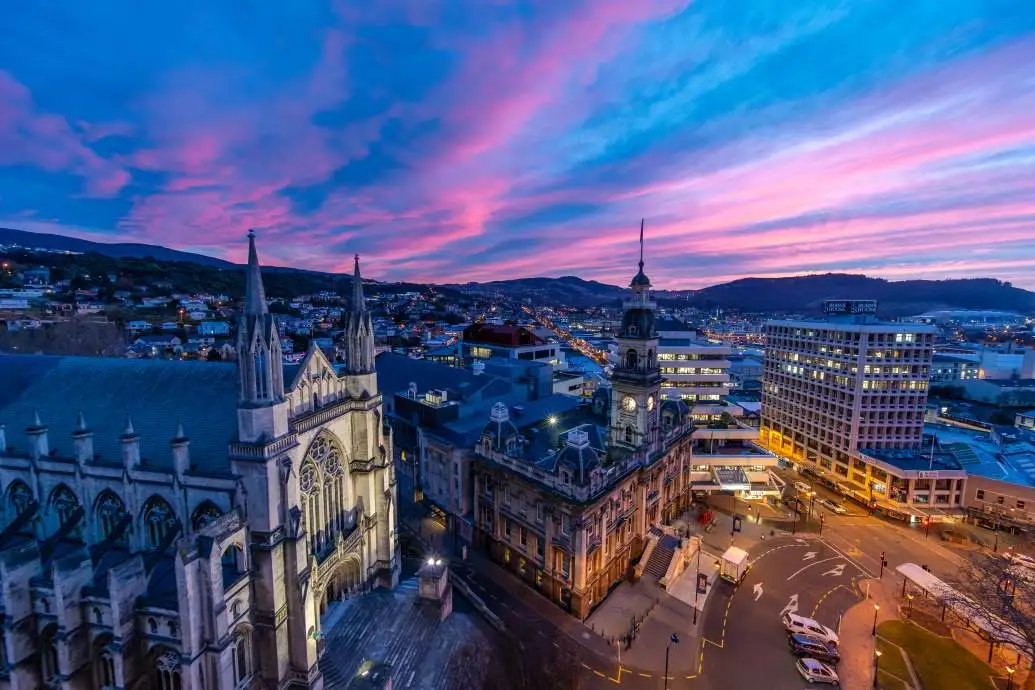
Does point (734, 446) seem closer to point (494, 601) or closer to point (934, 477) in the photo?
point (934, 477)

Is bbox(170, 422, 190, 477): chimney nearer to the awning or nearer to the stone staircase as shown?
the stone staircase

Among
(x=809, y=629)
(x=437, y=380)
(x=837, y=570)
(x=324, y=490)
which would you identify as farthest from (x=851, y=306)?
(x=324, y=490)

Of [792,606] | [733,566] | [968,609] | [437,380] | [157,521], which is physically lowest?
[792,606]

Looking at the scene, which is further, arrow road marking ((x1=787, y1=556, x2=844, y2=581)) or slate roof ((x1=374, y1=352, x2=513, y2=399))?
slate roof ((x1=374, y1=352, x2=513, y2=399))

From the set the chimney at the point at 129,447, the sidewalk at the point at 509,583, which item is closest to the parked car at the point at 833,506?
the sidewalk at the point at 509,583

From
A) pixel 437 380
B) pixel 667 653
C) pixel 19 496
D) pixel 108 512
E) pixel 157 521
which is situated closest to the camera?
pixel 157 521

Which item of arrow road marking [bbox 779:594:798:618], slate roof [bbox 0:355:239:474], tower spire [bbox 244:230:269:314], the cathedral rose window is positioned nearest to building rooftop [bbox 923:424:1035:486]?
arrow road marking [bbox 779:594:798:618]

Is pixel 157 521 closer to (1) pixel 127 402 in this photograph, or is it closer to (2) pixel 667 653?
(1) pixel 127 402
